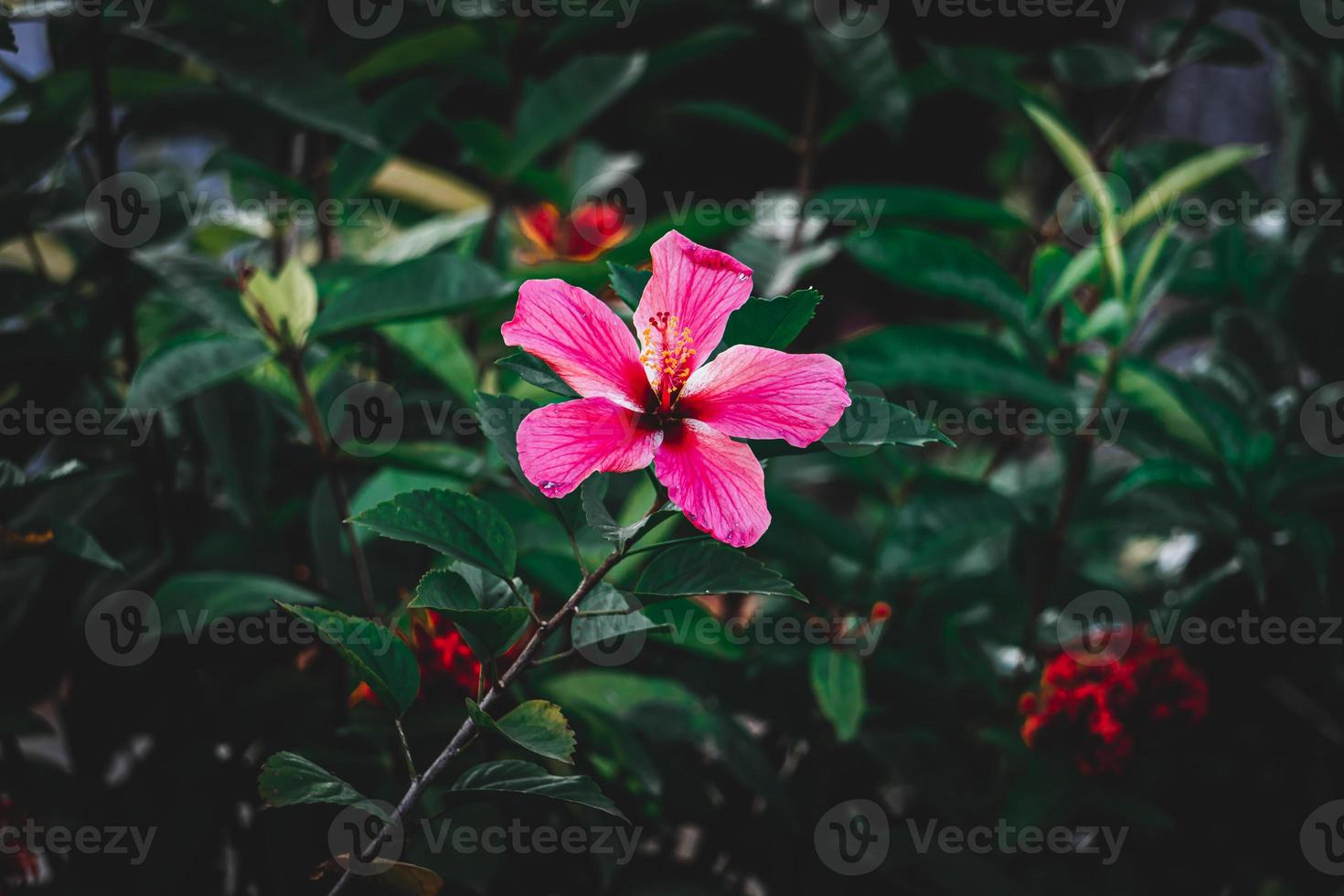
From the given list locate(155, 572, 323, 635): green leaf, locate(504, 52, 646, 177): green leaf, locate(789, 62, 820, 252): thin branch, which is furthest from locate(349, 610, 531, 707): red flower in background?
locate(789, 62, 820, 252): thin branch

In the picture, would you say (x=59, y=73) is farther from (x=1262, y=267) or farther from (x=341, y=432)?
(x=1262, y=267)

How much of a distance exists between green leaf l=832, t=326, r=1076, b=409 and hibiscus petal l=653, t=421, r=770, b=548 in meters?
0.38

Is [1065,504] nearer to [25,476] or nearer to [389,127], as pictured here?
[389,127]

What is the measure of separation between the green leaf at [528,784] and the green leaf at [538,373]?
19 centimetres

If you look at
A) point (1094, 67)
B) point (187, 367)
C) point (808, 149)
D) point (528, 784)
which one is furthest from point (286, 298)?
point (1094, 67)

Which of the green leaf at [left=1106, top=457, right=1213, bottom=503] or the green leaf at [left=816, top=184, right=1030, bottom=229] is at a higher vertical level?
the green leaf at [left=816, top=184, right=1030, bottom=229]

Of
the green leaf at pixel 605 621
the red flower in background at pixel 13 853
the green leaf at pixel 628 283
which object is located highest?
the green leaf at pixel 628 283

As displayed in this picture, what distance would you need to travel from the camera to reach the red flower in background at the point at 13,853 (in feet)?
2.29

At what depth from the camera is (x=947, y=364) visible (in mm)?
869

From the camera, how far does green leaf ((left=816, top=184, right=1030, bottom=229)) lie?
0.97 meters

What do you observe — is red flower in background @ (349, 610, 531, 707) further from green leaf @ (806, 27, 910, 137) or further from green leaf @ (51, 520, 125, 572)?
green leaf @ (806, 27, 910, 137)

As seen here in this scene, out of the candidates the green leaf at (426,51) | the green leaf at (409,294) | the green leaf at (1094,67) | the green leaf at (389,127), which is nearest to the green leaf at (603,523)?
the green leaf at (409,294)

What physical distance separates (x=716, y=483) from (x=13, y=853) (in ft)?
2.04

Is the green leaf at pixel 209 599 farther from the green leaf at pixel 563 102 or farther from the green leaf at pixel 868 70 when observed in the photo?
the green leaf at pixel 868 70
